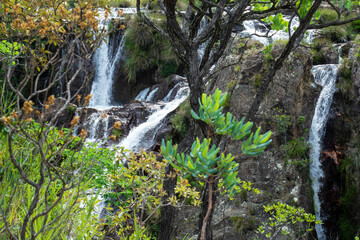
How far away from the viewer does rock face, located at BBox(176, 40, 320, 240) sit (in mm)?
4504

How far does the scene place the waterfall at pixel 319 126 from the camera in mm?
5488

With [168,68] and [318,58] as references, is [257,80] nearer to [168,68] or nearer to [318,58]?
[318,58]

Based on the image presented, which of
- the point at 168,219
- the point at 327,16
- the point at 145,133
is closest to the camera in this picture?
the point at 168,219

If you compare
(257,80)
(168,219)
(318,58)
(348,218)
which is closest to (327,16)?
(318,58)

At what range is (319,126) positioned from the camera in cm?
637

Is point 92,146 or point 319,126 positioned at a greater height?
point 319,126

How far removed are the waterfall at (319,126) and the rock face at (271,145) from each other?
565 millimetres

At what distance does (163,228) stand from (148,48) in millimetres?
10896

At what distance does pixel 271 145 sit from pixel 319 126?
6.03ft

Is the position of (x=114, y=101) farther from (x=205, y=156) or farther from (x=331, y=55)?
(x=205, y=156)

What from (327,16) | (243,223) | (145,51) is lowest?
(243,223)

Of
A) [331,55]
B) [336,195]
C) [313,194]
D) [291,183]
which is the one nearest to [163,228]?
[291,183]

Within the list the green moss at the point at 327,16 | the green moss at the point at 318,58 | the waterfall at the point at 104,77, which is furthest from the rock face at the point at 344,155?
the waterfall at the point at 104,77

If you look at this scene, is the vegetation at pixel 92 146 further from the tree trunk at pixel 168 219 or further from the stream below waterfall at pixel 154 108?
the stream below waterfall at pixel 154 108
